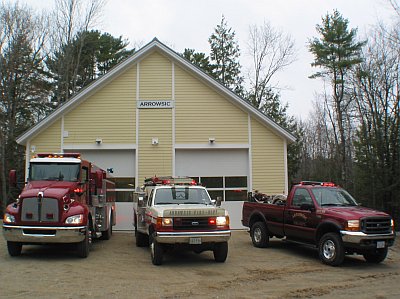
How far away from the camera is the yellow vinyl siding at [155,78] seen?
64.5ft

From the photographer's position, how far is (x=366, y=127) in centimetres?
2559

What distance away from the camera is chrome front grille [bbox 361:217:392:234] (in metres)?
10.5

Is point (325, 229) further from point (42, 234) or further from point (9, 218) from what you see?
point (9, 218)

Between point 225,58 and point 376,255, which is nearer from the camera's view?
point 376,255

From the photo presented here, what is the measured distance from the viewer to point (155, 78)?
780 inches

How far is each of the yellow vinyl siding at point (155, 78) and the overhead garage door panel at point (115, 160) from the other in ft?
8.93

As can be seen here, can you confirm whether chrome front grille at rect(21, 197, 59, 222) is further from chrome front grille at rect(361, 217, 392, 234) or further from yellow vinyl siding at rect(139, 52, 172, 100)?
yellow vinyl siding at rect(139, 52, 172, 100)

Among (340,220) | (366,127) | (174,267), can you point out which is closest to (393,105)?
(366,127)

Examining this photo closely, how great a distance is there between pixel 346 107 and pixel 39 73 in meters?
24.4

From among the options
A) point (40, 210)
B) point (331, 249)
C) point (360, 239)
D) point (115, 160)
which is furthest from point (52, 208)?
point (115, 160)

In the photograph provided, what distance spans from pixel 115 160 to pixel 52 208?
8.39 m

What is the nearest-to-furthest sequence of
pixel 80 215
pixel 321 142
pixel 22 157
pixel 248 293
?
1. pixel 248 293
2. pixel 80 215
3. pixel 22 157
4. pixel 321 142

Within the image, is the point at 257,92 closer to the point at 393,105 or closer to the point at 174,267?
the point at 393,105

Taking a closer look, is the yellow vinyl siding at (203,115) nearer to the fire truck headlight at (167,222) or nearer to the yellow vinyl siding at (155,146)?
the yellow vinyl siding at (155,146)
